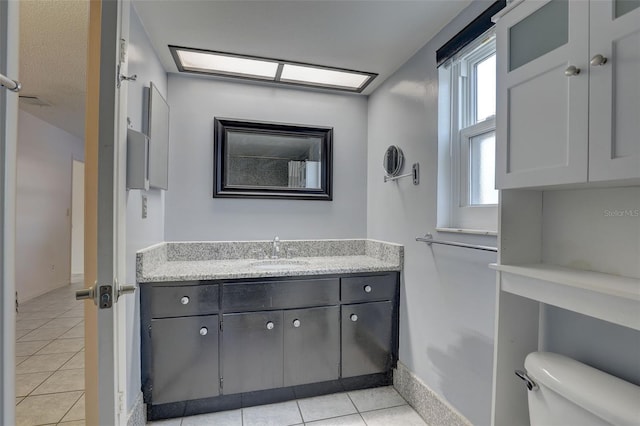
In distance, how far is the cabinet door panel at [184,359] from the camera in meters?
1.73

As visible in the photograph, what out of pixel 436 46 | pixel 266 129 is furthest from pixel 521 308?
pixel 266 129

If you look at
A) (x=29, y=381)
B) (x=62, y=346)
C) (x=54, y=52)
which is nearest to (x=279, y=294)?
(x=29, y=381)

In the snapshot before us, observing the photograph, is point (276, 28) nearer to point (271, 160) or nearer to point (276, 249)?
point (271, 160)

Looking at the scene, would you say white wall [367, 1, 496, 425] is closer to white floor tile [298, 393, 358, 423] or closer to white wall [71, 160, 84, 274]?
white floor tile [298, 393, 358, 423]

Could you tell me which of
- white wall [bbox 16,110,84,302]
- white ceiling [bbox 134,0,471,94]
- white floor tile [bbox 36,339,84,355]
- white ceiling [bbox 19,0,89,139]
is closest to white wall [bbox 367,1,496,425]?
white ceiling [bbox 134,0,471,94]

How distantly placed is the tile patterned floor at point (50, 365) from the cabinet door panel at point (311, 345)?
122 centimetres

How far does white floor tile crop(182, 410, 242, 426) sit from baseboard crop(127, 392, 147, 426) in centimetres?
22

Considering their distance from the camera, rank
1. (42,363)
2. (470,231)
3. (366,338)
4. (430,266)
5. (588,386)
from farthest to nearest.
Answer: (42,363), (366,338), (430,266), (470,231), (588,386)

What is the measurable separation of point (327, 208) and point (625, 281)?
192 centimetres

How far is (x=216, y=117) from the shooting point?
2287mm

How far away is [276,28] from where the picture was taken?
1682mm

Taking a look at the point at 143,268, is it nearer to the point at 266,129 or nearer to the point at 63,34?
the point at 266,129

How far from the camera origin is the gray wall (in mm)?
1515

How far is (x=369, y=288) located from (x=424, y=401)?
0.72 m
